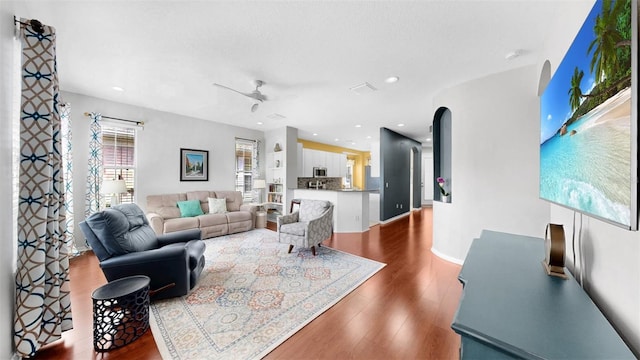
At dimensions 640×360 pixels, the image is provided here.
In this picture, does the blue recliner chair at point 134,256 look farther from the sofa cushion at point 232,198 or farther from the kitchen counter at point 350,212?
the kitchen counter at point 350,212

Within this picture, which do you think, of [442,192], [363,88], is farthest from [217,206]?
[442,192]

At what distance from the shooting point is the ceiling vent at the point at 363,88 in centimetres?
309

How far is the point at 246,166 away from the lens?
243 inches

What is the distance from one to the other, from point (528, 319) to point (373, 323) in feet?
4.63

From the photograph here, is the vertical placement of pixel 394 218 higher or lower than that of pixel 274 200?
lower

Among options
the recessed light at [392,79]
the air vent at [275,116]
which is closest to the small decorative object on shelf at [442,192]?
the recessed light at [392,79]

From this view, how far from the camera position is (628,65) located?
66 centimetres

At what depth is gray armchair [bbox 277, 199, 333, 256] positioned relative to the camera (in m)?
3.49

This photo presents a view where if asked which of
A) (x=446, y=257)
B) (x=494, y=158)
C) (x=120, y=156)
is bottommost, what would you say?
(x=446, y=257)

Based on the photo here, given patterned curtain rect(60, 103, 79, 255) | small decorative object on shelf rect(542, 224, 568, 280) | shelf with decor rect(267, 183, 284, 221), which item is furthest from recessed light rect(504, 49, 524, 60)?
patterned curtain rect(60, 103, 79, 255)

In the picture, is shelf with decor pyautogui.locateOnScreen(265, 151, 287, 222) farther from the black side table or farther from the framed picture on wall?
the black side table

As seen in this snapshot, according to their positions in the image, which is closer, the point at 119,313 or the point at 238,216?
the point at 119,313

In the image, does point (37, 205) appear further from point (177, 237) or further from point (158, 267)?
point (177, 237)

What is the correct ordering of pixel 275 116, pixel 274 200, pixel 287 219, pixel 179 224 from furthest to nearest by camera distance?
pixel 274 200, pixel 275 116, pixel 179 224, pixel 287 219
